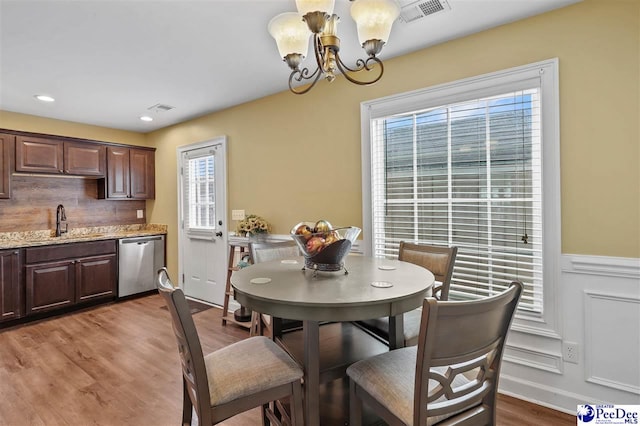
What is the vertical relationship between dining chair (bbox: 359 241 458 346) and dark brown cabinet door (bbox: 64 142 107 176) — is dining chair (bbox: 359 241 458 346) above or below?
below

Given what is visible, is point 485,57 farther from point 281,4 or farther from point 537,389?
point 537,389

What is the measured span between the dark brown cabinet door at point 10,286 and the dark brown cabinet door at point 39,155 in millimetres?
1023

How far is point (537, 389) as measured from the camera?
2.14 metres

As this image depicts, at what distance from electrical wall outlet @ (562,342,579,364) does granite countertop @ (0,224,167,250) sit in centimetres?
487

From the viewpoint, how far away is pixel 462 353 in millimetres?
1101

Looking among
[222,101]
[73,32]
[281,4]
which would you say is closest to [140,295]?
[222,101]

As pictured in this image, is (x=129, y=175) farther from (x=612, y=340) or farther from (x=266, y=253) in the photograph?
(x=612, y=340)

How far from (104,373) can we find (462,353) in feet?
8.99

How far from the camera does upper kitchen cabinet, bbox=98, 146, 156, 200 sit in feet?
15.2

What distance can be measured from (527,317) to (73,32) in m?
3.60

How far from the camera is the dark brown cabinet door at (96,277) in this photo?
13.5 ft

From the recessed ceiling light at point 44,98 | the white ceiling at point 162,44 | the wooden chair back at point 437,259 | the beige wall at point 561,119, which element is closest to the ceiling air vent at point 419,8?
the white ceiling at point 162,44

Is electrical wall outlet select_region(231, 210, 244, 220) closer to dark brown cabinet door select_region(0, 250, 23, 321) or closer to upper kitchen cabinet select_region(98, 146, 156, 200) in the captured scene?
upper kitchen cabinet select_region(98, 146, 156, 200)

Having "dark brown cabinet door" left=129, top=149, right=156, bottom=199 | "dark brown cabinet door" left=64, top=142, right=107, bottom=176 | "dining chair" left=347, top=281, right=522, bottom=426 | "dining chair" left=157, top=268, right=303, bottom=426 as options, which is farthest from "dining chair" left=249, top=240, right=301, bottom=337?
"dark brown cabinet door" left=129, top=149, right=156, bottom=199
